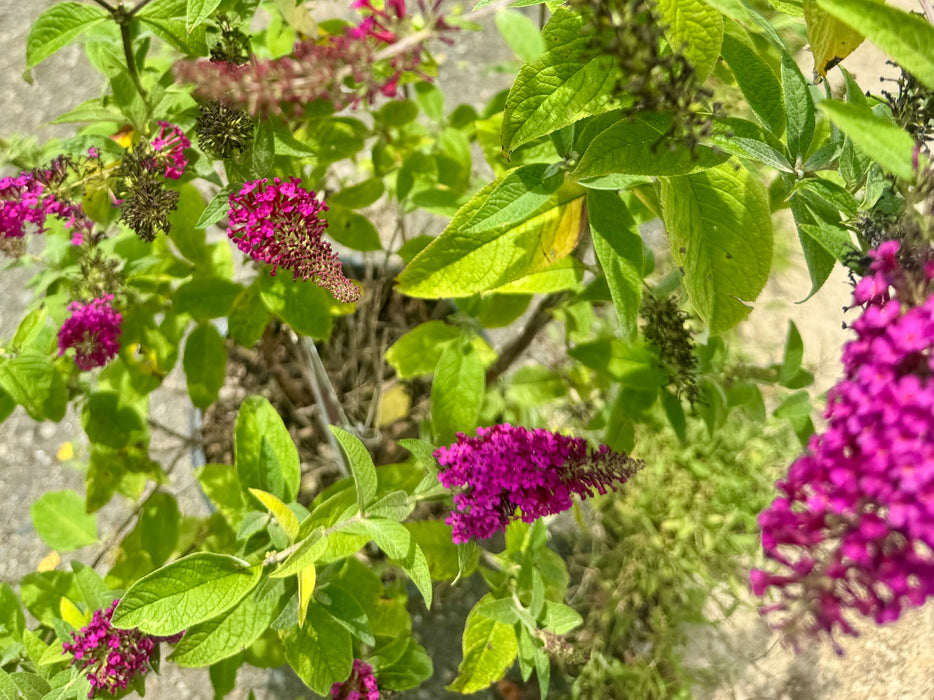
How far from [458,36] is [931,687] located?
2.28 meters

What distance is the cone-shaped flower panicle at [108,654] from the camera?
2.67ft

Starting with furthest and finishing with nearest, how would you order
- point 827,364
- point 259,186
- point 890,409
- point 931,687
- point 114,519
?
point 827,364 < point 931,687 < point 114,519 < point 259,186 < point 890,409

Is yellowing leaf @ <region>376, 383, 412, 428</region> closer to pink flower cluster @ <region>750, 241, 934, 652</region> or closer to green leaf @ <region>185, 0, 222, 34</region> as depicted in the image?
green leaf @ <region>185, 0, 222, 34</region>

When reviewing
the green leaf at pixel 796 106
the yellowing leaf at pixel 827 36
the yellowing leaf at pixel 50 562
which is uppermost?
the yellowing leaf at pixel 827 36

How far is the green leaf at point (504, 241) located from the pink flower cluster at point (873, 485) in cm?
34

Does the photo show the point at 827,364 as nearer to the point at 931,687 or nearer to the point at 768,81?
the point at 931,687

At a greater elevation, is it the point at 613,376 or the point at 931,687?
the point at 613,376

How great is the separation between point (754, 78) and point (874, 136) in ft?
0.70

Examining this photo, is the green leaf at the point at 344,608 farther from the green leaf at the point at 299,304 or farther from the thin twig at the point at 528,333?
the thin twig at the point at 528,333

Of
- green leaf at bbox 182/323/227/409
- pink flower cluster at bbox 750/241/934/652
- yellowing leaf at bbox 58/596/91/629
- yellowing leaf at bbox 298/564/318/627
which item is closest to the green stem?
green leaf at bbox 182/323/227/409

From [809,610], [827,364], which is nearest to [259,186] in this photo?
[809,610]

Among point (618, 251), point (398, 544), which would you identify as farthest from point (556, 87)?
point (398, 544)

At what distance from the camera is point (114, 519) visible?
172cm

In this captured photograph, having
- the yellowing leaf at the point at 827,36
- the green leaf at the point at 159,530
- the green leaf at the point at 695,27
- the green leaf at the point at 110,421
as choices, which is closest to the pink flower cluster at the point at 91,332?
the green leaf at the point at 110,421
